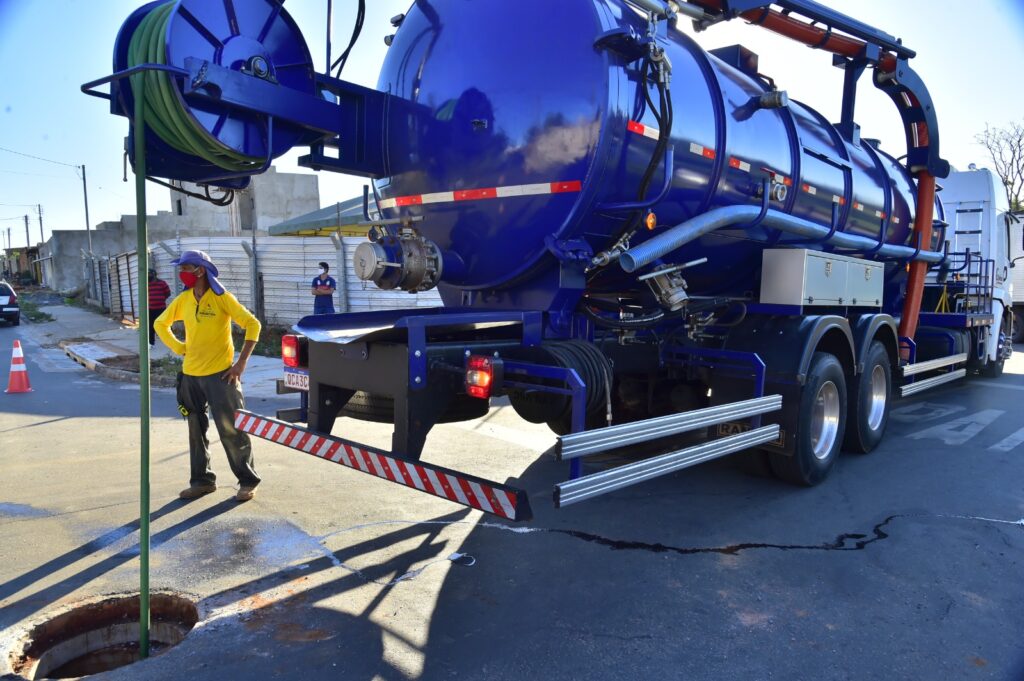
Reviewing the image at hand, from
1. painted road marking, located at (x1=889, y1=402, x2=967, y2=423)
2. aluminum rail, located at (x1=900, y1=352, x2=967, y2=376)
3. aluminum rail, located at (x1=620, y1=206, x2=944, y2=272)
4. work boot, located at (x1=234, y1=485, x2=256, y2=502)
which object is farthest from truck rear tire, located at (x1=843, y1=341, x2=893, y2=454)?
work boot, located at (x1=234, y1=485, x2=256, y2=502)

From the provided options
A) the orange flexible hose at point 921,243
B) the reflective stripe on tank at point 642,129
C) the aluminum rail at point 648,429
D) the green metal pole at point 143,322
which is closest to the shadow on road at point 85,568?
the green metal pole at point 143,322

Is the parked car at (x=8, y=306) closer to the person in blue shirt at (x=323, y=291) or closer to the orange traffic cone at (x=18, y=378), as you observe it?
the orange traffic cone at (x=18, y=378)

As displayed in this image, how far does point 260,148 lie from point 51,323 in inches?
986

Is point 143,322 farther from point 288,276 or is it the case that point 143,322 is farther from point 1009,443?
point 288,276

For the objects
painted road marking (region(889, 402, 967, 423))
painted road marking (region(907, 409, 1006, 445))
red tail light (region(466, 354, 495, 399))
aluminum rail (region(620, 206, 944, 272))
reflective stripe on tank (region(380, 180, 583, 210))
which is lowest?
painted road marking (region(889, 402, 967, 423))

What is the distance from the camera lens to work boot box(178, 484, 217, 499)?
16.3ft

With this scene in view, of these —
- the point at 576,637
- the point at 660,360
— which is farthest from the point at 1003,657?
the point at 660,360

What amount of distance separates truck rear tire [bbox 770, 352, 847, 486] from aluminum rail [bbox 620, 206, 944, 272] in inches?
40.0

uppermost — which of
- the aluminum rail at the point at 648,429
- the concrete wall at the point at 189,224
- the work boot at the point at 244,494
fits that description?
the concrete wall at the point at 189,224

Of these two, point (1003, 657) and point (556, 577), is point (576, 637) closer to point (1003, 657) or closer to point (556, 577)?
point (556, 577)

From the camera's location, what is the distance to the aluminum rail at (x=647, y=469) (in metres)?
3.07

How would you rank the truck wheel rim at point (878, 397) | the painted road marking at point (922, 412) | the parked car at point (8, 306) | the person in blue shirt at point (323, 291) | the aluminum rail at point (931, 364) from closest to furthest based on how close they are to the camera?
the truck wheel rim at point (878, 397)
the aluminum rail at point (931, 364)
the painted road marking at point (922, 412)
the person in blue shirt at point (323, 291)
the parked car at point (8, 306)

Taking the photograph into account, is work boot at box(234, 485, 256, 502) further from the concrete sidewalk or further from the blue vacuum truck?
the concrete sidewalk

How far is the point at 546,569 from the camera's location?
392 cm
